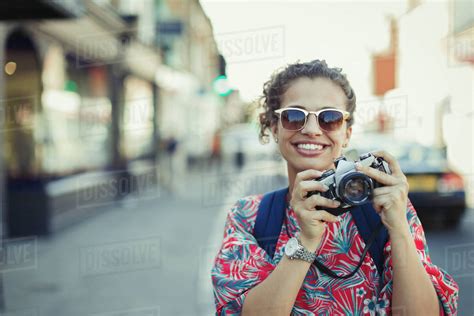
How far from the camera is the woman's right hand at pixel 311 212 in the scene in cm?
122

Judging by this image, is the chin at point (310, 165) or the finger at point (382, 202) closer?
the finger at point (382, 202)

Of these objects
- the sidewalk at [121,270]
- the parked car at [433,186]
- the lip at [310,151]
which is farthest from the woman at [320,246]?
the parked car at [433,186]

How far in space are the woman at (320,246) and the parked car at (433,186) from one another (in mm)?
5169

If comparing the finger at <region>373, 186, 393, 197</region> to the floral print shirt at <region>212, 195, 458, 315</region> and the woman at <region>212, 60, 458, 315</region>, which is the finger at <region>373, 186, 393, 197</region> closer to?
the woman at <region>212, 60, 458, 315</region>

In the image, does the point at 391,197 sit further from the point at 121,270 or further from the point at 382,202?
the point at 121,270

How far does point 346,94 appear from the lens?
1439 millimetres

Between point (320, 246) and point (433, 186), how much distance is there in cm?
550

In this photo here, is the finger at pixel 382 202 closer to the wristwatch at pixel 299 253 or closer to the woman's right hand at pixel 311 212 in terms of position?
the woman's right hand at pixel 311 212

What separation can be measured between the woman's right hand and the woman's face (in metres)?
0.13

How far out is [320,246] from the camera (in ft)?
4.34

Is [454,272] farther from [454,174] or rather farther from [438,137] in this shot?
[438,137]

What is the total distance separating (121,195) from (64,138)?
2.15m

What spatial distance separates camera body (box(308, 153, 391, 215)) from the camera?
122 cm

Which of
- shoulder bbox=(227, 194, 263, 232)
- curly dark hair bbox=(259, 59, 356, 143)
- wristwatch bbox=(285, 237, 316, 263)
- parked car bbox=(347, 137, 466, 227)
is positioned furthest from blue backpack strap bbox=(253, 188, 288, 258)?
parked car bbox=(347, 137, 466, 227)
